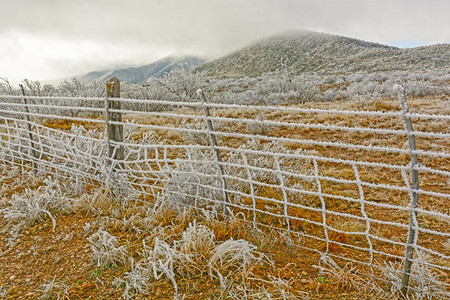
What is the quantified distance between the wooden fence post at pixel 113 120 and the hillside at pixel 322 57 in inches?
1210

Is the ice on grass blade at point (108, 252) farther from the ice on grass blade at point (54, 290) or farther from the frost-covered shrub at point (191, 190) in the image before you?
the frost-covered shrub at point (191, 190)

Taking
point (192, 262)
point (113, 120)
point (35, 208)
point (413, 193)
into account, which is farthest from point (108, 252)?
point (413, 193)

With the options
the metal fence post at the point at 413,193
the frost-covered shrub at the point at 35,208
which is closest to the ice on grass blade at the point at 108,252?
the frost-covered shrub at the point at 35,208

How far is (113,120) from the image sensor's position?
11.9ft

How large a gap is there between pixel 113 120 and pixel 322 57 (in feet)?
173

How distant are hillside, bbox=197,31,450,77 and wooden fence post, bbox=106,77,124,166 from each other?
1210 inches

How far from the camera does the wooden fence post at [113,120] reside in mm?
3547

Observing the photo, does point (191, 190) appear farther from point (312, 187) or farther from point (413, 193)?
point (413, 193)

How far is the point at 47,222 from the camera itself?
3357 millimetres

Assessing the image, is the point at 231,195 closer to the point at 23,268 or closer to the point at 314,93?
the point at 23,268

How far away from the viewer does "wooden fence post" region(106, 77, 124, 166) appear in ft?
11.6

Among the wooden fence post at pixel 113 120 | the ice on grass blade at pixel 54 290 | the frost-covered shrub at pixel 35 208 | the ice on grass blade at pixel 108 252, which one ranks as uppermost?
the wooden fence post at pixel 113 120

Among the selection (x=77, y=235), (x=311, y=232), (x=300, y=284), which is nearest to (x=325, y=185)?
(x=311, y=232)

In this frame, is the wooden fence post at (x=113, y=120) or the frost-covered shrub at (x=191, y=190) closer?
the frost-covered shrub at (x=191, y=190)
